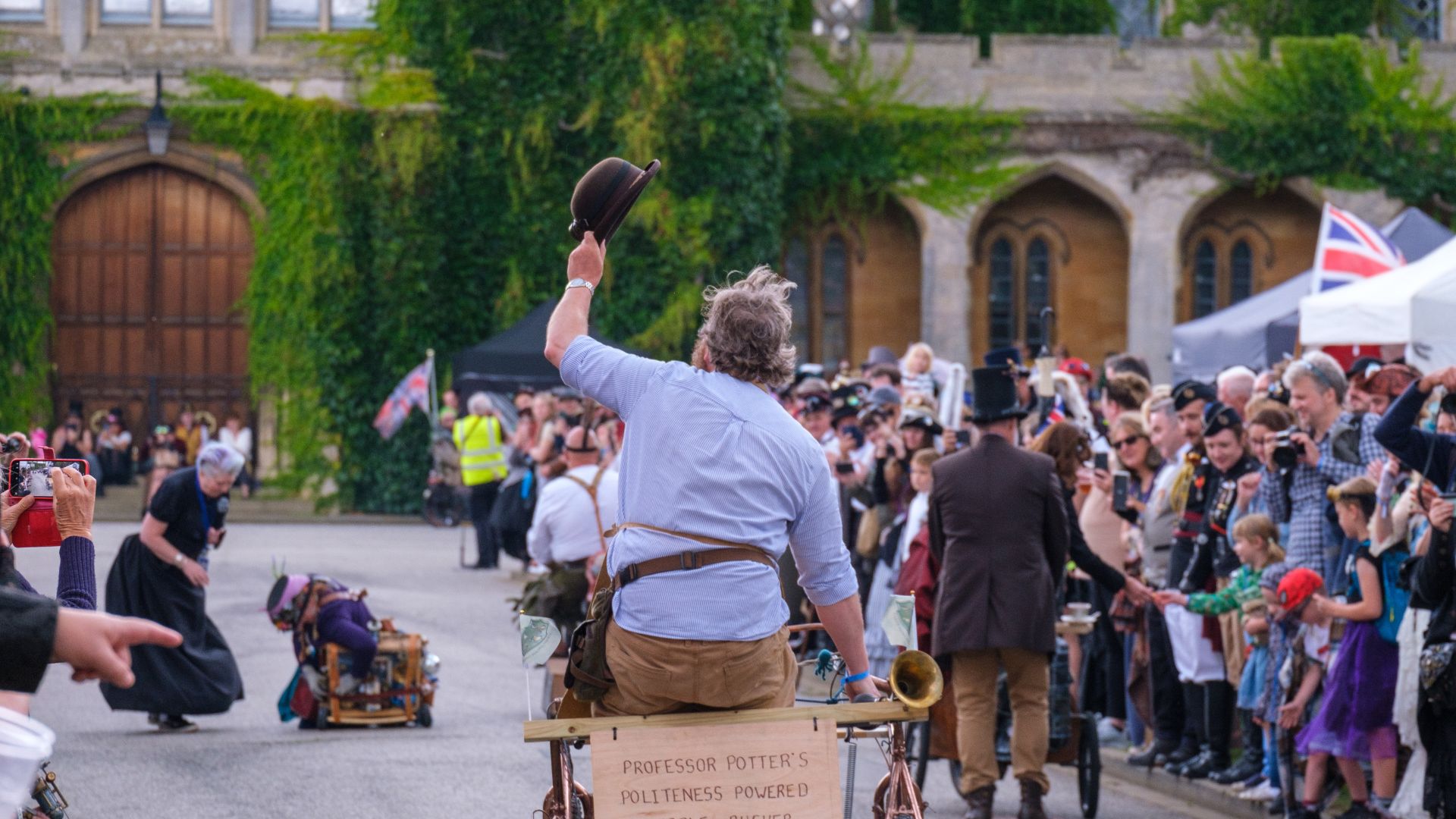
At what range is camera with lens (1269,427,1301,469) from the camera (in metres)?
9.27

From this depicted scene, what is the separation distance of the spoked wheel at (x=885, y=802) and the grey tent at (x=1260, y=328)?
43.8 ft

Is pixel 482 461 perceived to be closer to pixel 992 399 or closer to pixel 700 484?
pixel 992 399

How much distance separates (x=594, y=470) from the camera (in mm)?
11594

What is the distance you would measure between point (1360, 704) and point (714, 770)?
13.6 ft

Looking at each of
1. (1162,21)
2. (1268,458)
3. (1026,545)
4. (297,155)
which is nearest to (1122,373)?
(1268,458)

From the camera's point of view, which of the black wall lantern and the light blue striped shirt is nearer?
the light blue striped shirt

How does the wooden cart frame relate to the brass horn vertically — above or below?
below

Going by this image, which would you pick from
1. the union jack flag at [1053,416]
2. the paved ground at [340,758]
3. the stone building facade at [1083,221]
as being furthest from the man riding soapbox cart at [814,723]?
the stone building facade at [1083,221]

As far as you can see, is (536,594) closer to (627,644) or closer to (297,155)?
(627,644)

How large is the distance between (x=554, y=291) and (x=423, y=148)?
2790 mm

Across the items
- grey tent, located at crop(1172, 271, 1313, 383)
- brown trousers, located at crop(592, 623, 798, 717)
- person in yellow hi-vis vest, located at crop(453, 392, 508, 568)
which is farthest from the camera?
person in yellow hi-vis vest, located at crop(453, 392, 508, 568)

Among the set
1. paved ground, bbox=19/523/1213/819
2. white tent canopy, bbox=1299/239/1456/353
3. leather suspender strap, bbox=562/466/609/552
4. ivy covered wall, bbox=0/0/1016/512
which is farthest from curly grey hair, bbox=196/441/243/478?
ivy covered wall, bbox=0/0/1016/512

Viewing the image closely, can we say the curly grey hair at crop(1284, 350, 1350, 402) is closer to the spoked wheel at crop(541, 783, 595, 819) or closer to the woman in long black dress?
the spoked wheel at crop(541, 783, 595, 819)

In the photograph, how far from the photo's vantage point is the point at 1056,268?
32094mm
